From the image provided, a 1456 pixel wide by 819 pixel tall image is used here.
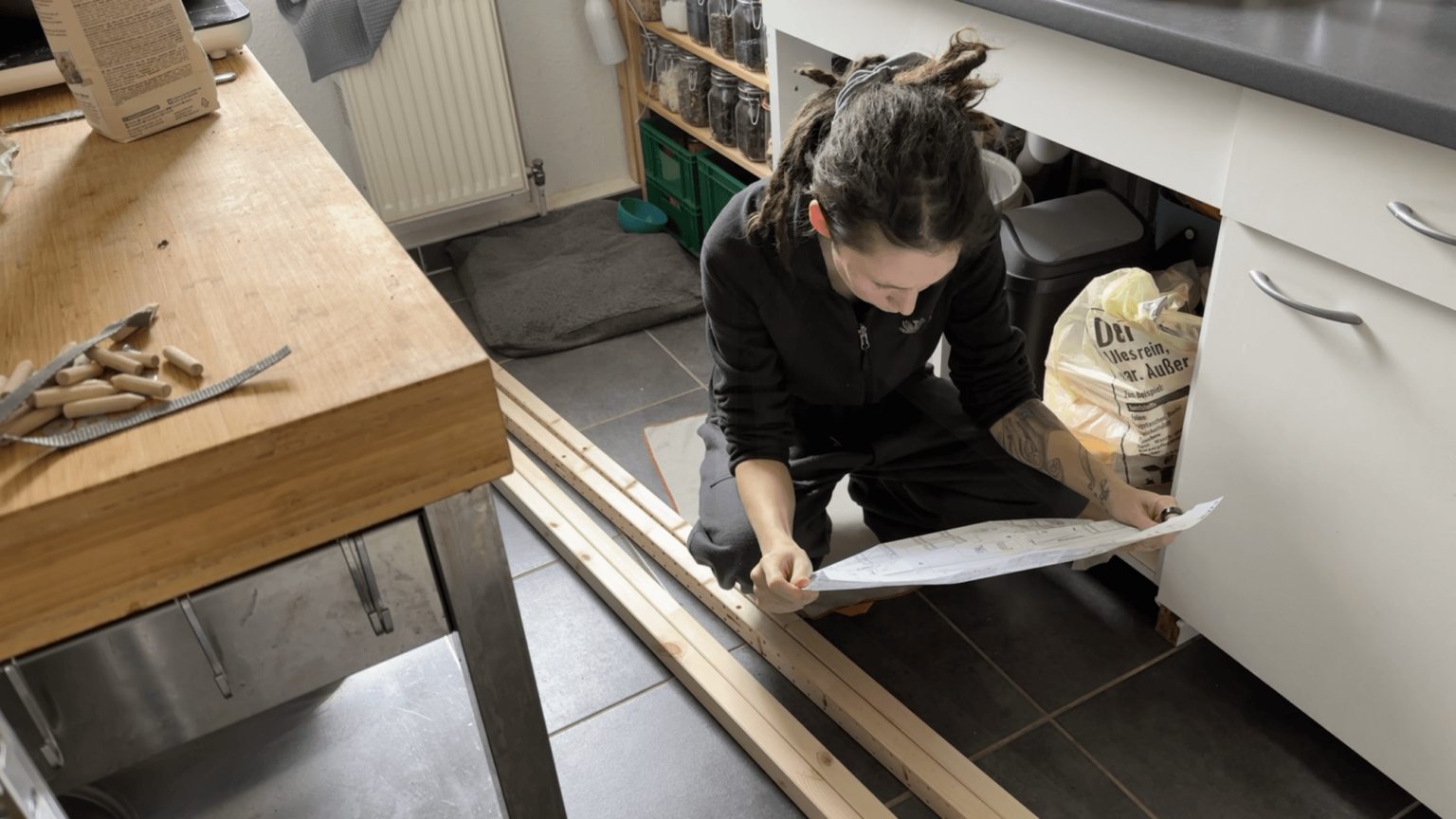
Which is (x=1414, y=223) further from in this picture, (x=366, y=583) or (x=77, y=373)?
(x=77, y=373)

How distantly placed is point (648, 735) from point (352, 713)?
0.47 meters

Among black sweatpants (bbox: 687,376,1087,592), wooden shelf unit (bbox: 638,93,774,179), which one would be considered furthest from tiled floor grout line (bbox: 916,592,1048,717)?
wooden shelf unit (bbox: 638,93,774,179)

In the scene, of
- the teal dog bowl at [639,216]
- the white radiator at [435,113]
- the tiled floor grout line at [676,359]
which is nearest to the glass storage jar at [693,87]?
the teal dog bowl at [639,216]

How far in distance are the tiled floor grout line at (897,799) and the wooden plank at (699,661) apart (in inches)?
2.1

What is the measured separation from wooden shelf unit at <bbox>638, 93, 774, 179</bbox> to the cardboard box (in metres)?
1.36

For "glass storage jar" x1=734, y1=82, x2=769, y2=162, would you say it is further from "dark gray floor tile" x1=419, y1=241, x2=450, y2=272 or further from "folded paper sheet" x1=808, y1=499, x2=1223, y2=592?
"folded paper sheet" x1=808, y1=499, x2=1223, y2=592

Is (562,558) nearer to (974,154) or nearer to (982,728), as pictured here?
(982,728)

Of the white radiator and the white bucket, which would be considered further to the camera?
the white radiator

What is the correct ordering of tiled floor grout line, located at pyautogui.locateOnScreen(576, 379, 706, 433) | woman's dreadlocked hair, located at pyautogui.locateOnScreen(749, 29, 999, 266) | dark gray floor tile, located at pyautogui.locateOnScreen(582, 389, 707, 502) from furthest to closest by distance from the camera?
1. tiled floor grout line, located at pyautogui.locateOnScreen(576, 379, 706, 433)
2. dark gray floor tile, located at pyautogui.locateOnScreen(582, 389, 707, 502)
3. woman's dreadlocked hair, located at pyautogui.locateOnScreen(749, 29, 999, 266)

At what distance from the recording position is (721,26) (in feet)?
7.29

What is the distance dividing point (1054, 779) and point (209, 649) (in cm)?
107

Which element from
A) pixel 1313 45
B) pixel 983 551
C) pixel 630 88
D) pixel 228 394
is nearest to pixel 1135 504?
pixel 983 551

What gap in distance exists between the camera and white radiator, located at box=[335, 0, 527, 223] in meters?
2.35

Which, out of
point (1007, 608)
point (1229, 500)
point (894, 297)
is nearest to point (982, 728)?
point (1007, 608)
